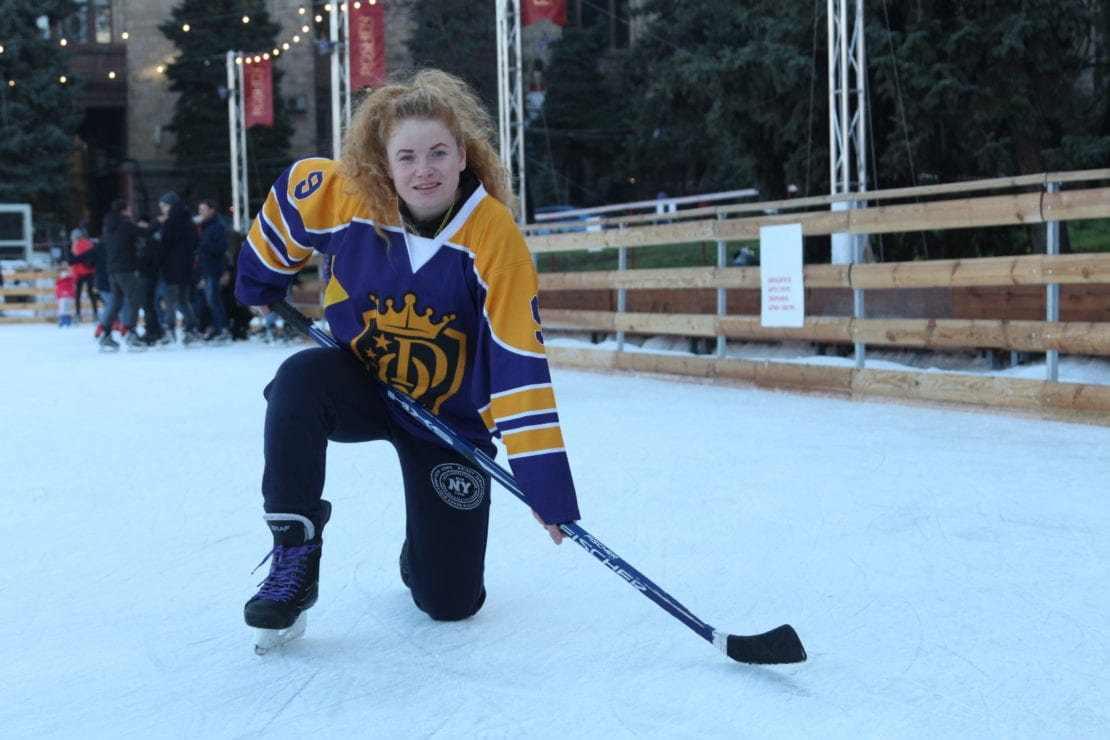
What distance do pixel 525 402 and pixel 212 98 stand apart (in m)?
32.6

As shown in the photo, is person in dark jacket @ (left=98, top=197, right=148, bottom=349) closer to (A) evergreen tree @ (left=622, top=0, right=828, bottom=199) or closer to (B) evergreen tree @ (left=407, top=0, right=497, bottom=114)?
(A) evergreen tree @ (left=622, top=0, right=828, bottom=199)

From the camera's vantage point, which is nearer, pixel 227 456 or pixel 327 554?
pixel 327 554

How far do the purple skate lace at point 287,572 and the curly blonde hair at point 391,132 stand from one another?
659 mm

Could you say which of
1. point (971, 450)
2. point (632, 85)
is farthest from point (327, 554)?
point (632, 85)

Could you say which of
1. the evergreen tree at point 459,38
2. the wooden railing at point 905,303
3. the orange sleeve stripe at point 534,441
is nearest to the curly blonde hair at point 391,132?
the orange sleeve stripe at point 534,441

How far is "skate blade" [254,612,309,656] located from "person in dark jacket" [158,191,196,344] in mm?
10147

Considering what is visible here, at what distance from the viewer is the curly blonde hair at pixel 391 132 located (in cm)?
244

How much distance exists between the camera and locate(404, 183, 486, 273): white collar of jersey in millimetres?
2426

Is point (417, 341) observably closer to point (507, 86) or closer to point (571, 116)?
point (507, 86)

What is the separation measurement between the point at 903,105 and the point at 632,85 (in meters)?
17.7

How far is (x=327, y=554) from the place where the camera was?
3.30 meters

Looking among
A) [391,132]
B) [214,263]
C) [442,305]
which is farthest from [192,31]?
[442,305]

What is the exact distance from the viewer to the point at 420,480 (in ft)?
8.46

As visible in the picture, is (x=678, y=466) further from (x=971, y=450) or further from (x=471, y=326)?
(x=471, y=326)
